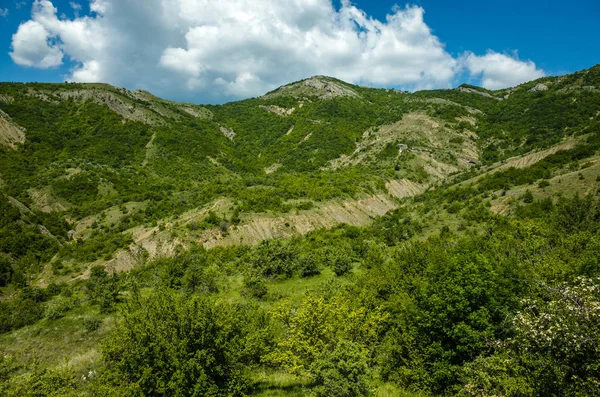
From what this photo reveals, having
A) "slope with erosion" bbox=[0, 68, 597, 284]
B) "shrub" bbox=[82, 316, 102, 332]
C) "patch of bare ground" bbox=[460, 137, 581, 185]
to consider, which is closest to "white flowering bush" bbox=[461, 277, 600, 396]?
"shrub" bbox=[82, 316, 102, 332]

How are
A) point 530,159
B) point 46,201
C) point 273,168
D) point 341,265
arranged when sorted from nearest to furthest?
point 341,265
point 530,159
point 46,201
point 273,168

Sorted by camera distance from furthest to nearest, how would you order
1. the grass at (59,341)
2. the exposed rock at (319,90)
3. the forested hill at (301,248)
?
the exposed rock at (319,90)
the grass at (59,341)
the forested hill at (301,248)

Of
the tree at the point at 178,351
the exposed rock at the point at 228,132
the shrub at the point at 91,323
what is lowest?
the shrub at the point at 91,323

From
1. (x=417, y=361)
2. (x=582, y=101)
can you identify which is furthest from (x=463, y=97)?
(x=417, y=361)

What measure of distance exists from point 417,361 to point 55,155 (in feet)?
360

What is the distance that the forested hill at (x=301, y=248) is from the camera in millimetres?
11531

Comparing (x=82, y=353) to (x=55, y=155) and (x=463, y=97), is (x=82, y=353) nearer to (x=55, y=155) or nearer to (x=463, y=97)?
(x=55, y=155)

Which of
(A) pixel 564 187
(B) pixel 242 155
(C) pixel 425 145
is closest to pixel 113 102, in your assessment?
(B) pixel 242 155

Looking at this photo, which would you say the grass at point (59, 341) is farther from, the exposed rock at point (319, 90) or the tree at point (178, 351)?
the exposed rock at point (319, 90)

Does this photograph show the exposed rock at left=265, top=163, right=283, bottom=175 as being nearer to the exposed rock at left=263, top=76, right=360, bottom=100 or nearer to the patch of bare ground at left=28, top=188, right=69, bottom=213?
the patch of bare ground at left=28, top=188, right=69, bottom=213

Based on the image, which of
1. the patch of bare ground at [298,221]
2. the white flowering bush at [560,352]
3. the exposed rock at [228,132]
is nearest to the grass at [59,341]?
the white flowering bush at [560,352]

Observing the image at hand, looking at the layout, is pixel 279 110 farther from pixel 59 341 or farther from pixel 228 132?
pixel 59 341

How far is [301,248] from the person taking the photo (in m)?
42.4

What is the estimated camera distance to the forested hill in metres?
11.5
